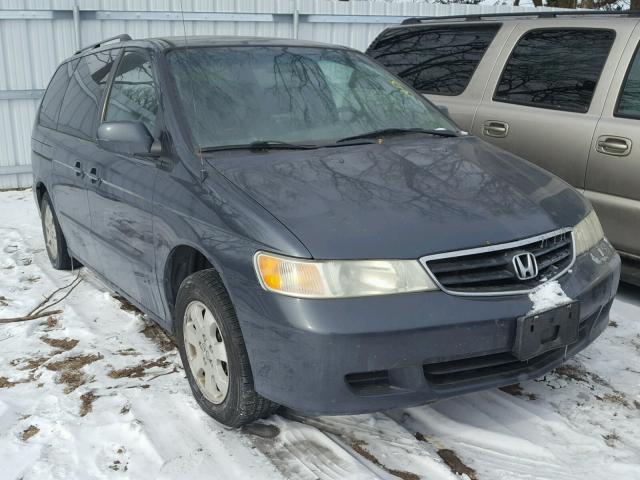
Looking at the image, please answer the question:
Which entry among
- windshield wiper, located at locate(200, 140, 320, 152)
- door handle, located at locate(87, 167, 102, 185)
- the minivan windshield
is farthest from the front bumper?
door handle, located at locate(87, 167, 102, 185)

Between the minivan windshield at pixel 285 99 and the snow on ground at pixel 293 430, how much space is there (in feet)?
4.11

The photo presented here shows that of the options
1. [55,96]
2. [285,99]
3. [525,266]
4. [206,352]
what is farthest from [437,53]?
[206,352]

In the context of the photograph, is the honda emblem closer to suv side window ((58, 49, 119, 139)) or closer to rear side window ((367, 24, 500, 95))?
suv side window ((58, 49, 119, 139))

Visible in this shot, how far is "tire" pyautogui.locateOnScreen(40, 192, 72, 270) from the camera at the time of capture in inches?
199

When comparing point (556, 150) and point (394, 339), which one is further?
point (556, 150)

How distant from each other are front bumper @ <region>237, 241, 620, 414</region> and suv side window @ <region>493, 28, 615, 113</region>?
2460 mm

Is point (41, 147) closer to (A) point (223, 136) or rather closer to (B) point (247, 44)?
(B) point (247, 44)

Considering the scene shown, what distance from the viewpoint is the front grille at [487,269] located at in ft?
8.05

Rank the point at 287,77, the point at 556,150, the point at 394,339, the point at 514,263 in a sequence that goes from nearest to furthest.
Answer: the point at 394,339 → the point at 514,263 → the point at 287,77 → the point at 556,150

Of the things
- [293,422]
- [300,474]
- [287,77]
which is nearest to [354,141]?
[287,77]

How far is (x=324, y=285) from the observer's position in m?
2.37

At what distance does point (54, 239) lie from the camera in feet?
16.9

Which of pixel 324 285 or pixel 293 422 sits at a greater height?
A: pixel 324 285

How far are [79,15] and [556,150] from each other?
21.7 ft
